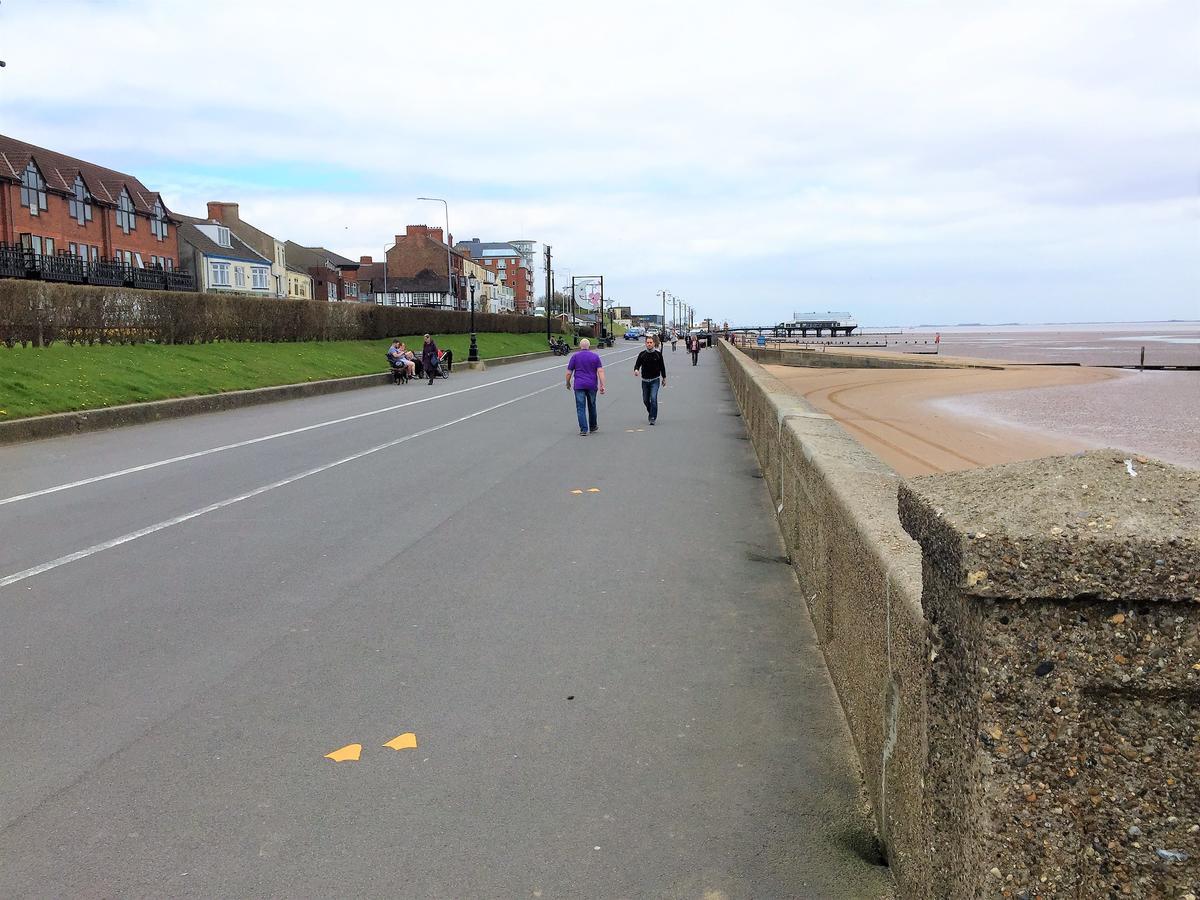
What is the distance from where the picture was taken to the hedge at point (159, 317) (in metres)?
21.6

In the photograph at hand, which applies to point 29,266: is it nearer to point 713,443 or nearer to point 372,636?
point 713,443

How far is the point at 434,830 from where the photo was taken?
11.4ft

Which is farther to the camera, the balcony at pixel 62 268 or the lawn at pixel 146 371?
the balcony at pixel 62 268

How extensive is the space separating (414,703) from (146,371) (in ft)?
66.2

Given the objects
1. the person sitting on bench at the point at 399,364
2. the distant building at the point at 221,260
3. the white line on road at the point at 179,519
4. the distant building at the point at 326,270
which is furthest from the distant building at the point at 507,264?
the white line on road at the point at 179,519

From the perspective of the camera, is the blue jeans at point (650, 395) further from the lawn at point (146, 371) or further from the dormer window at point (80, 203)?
the dormer window at point (80, 203)

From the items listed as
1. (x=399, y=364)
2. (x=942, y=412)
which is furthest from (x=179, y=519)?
(x=942, y=412)

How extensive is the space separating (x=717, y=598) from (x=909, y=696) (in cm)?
377

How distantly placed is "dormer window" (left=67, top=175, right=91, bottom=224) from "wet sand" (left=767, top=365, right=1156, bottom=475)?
4161 cm

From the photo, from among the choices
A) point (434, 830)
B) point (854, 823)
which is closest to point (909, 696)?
point (854, 823)

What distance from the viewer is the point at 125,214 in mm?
61781

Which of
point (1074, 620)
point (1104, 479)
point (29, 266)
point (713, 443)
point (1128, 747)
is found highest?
point (29, 266)

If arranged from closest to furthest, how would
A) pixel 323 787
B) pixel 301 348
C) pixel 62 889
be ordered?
pixel 62 889, pixel 323 787, pixel 301 348

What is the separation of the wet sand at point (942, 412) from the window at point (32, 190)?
133 feet
